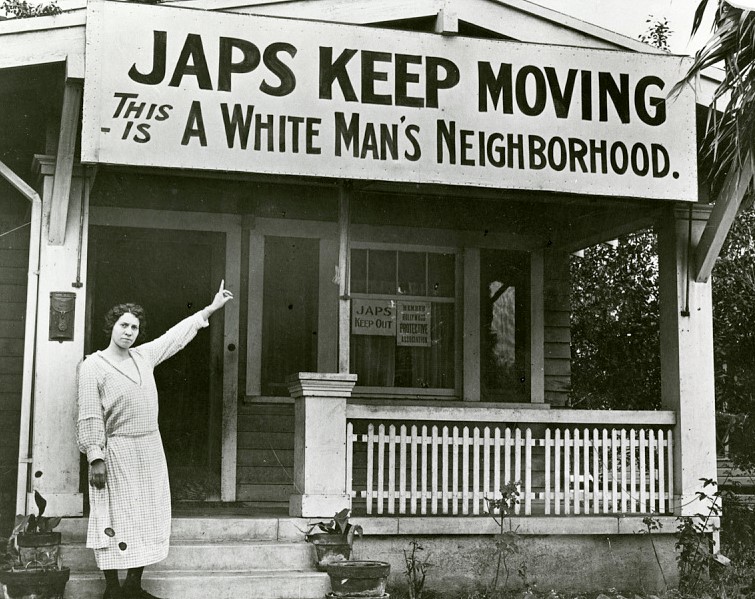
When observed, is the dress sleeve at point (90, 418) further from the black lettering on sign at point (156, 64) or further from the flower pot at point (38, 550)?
the black lettering on sign at point (156, 64)

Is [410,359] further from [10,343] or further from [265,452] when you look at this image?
[10,343]

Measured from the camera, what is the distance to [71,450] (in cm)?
693

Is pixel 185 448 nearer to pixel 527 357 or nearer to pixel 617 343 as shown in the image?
pixel 527 357

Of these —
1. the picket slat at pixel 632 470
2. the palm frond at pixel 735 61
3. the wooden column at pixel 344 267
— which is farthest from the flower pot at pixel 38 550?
the palm frond at pixel 735 61

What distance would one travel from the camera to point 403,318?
9.84 meters

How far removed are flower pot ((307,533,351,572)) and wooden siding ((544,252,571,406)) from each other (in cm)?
403

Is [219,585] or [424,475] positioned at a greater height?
[424,475]

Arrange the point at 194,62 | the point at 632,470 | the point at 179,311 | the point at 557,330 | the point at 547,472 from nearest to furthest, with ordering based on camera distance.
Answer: the point at 194,62
the point at 547,472
the point at 632,470
the point at 179,311
the point at 557,330

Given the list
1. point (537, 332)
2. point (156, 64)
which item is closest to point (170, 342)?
point (156, 64)

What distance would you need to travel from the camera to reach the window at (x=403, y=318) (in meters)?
9.71

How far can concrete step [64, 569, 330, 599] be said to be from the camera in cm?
638

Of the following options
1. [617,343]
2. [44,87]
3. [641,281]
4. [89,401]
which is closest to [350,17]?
[44,87]

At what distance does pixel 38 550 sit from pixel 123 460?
2.83ft

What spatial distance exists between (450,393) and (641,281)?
7621 millimetres
